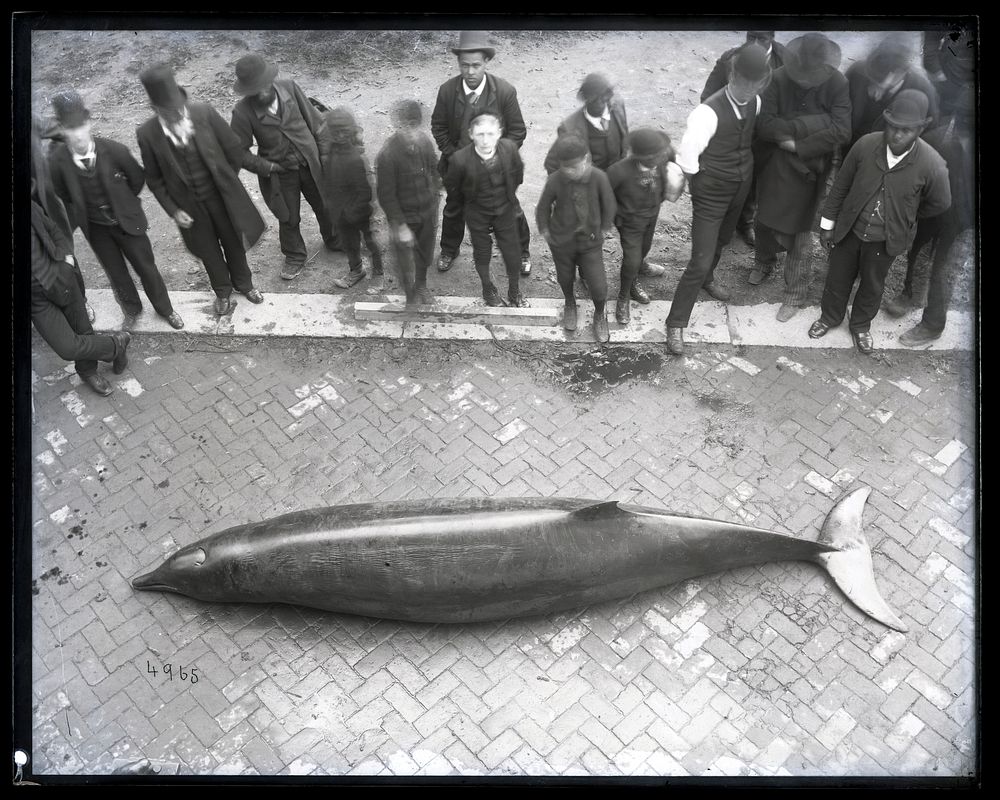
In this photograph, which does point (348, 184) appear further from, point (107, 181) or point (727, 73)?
point (727, 73)

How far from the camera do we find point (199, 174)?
6.38 meters

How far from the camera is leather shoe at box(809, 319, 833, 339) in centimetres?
695

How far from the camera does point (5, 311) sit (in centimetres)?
520

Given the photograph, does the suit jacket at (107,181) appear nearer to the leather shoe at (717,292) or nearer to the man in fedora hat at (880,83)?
the leather shoe at (717,292)

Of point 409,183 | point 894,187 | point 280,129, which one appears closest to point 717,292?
point 894,187

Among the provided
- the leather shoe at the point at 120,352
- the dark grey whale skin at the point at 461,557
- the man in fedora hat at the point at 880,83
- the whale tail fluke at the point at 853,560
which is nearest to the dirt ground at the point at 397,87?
the leather shoe at the point at 120,352

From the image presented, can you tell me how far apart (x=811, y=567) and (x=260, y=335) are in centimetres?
482

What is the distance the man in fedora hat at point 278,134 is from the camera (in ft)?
20.7

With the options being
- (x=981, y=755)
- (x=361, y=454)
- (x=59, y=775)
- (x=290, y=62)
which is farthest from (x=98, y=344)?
(x=981, y=755)

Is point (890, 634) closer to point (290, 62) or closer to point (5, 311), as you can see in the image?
point (5, 311)

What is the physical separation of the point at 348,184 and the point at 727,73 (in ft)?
10.6

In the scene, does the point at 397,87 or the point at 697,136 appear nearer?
the point at 697,136

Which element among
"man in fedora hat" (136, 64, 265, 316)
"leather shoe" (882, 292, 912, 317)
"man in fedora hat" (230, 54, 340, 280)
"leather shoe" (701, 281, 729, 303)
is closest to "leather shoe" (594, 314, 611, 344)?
"leather shoe" (701, 281, 729, 303)

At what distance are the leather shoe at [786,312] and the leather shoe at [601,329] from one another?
4.98ft
